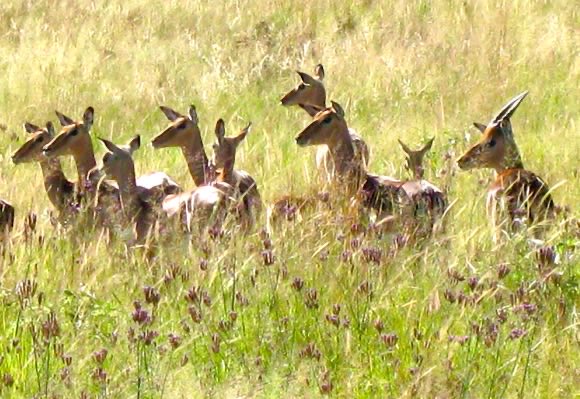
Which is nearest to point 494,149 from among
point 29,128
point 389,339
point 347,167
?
point 347,167

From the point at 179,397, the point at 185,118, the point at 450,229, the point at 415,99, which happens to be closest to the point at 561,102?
the point at 415,99

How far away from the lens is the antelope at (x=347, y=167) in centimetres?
854

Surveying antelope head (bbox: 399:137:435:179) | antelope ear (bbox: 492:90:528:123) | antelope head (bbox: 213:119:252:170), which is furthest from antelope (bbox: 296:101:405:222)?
antelope ear (bbox: 492:90:528:123)

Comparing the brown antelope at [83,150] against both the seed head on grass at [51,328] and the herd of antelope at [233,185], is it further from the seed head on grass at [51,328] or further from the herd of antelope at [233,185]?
the seed head on grass at [51,328]

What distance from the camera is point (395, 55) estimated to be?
46.6ft

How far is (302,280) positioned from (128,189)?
3386mm

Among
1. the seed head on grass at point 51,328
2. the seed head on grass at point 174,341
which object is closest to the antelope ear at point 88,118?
the seed head on grass at point 174,341

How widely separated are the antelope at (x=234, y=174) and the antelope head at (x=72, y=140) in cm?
88

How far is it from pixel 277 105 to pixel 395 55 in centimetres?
164

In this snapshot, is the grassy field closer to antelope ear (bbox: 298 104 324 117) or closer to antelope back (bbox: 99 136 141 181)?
antelope ear (bbox: 298 104 324 117)

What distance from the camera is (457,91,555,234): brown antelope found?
26.1ft

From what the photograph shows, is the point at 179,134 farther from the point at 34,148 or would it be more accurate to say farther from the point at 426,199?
the point at 426,199

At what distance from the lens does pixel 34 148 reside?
972 cm

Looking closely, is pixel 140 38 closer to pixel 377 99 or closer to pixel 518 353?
pixel 377 99
